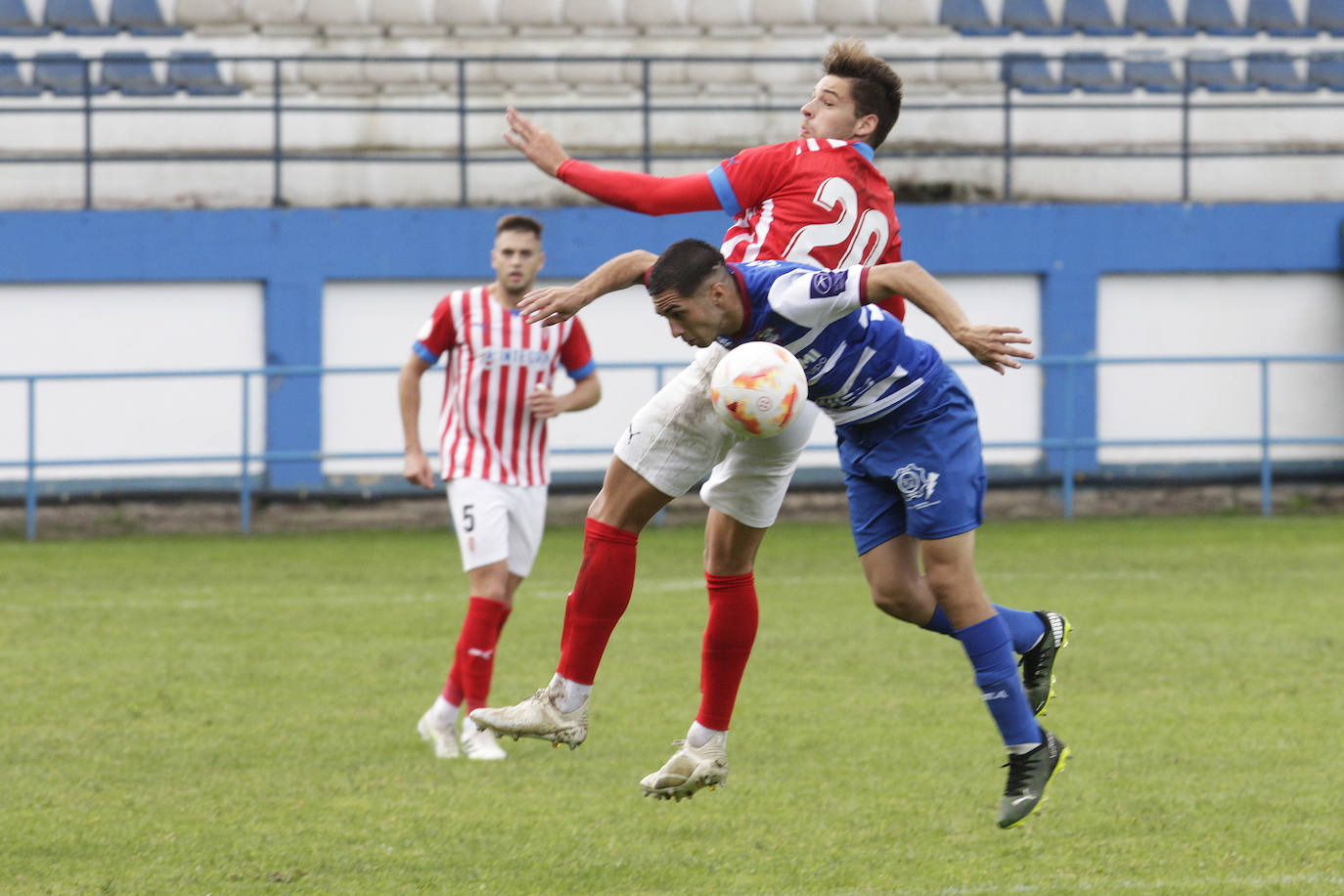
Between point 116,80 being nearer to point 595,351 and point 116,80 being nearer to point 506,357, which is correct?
point 595,351

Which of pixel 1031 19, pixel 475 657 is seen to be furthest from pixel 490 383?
pixel 1031 19

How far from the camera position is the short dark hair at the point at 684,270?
14.4 ft

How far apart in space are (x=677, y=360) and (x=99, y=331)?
503 centimetres

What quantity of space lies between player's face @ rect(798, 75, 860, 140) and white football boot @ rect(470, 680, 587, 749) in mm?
1819

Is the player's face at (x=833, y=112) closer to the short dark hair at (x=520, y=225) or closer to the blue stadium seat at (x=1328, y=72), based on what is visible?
the short dark hair at (x=520, y=225)

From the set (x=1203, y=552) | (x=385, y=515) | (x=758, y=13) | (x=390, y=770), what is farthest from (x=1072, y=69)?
(x=390, y=770)

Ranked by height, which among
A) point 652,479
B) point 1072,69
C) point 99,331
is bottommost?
point 652,479

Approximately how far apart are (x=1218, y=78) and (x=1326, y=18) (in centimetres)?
238

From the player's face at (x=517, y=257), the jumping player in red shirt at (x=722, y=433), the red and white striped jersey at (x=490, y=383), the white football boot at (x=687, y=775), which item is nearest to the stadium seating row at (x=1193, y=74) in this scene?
the red and white striped jersey at (x=490, y=383)

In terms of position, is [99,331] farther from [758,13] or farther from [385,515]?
[758,13]

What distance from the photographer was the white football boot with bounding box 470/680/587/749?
467cm

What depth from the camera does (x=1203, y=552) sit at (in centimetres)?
1262

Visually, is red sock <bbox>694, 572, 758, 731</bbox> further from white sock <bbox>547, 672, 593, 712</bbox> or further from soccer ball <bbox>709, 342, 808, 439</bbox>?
soccer ball <bbox>709, 342, 808, 439</bbox>

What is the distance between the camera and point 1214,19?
19844mm
